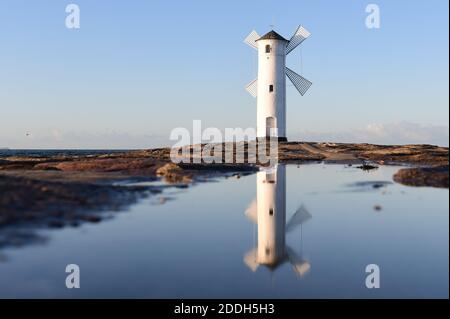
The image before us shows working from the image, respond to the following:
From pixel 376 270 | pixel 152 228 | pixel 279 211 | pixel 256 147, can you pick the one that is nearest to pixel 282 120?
pixel 256 147

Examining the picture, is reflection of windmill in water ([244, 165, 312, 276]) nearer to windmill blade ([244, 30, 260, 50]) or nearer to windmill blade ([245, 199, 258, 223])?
windmill blade ([245, 199, 258, 223])

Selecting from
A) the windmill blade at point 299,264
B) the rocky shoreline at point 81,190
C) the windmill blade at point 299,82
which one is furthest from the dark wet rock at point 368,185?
the windmill blade at point 299,82

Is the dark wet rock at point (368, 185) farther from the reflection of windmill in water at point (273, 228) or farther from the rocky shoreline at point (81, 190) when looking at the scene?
the reflection of windmill in water at point (273, 228)

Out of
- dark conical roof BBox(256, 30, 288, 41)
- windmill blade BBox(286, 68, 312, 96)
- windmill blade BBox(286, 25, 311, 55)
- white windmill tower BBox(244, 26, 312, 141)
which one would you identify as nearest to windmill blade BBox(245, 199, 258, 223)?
white windmill tower BBox(244, 26, 312, 141)

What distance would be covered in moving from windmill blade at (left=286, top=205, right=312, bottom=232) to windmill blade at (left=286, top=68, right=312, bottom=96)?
3757cm

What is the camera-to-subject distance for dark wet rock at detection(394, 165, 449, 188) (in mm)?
22553

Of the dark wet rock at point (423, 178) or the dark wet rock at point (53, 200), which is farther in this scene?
the dark wet rock at point (423, 178)

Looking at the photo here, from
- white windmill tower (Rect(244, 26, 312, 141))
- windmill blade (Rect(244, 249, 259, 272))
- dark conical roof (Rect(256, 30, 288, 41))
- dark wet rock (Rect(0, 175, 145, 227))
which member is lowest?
windmill blade (Rect(244, 249, 259, 272))

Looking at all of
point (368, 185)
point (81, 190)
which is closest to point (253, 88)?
point (368, 185)

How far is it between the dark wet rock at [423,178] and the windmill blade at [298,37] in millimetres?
29035

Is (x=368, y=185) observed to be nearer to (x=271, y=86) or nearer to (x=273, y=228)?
(x=273, y=228)

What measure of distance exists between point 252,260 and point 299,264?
1.06m

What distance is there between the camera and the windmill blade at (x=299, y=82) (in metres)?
51.9

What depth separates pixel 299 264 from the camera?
9062 mm
